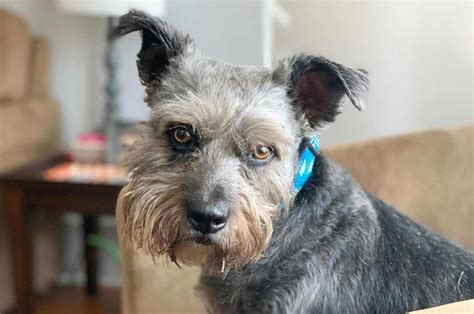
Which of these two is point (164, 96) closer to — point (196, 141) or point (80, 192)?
point (196, 141)

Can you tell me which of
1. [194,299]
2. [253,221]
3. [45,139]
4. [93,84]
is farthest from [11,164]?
[253,221]

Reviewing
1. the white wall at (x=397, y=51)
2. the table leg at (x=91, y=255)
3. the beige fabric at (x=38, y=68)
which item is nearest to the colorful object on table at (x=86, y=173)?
the table leg at (x=91, y=255)

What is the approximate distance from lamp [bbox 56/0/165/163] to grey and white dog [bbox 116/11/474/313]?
1.33 meters

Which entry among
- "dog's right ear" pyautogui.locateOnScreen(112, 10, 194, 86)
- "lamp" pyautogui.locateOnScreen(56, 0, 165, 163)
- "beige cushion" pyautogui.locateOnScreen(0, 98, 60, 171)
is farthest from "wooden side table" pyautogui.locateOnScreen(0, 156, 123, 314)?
"dog's right ear" pyautogui.locateOnScreen(112, 10, 194, 86)

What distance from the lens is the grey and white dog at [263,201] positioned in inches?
47.2

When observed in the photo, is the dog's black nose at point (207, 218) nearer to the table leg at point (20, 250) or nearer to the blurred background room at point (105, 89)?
the blurred background room at point (105, 89)

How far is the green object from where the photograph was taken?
3.14m

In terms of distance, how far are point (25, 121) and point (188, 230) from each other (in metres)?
2.07

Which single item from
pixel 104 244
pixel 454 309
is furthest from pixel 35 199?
pixel 454 309

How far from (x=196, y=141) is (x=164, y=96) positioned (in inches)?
5.3

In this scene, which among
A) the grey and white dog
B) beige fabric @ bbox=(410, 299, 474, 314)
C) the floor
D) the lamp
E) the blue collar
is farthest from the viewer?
the floor

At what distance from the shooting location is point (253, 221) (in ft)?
3.94

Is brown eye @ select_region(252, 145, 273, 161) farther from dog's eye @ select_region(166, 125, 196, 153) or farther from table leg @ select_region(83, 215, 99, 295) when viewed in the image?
table leg @ select_region(83, 215, 99, 295)

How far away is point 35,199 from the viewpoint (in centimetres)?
267
